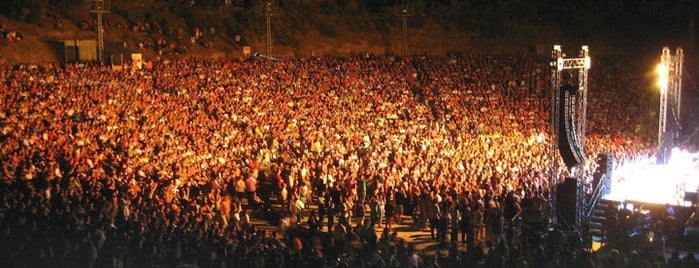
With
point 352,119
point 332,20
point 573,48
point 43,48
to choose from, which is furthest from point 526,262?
point 573,48

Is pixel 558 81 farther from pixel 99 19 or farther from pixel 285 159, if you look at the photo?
pixel 99 19

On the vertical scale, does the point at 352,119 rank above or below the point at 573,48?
below

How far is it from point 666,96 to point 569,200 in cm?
543

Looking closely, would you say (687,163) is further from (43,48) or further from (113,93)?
(43,48)

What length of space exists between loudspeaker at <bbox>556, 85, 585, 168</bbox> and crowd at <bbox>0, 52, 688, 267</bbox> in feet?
3.31

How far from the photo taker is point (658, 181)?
1848 centimetres

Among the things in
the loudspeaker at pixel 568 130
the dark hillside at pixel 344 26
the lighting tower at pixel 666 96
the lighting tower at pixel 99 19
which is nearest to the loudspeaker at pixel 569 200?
the loudspeaker at pixel 568 130

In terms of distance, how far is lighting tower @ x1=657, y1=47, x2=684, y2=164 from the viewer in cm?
1841

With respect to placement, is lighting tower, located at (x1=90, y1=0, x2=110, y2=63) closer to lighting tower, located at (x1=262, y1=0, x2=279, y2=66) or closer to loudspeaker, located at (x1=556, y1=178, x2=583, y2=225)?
lighting tower, located at (x1=262, y1=0, x2=279, y2=66)

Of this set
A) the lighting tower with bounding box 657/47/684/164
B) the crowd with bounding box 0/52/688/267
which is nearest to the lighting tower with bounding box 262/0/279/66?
the crowd with bounding box 0/52/688/267

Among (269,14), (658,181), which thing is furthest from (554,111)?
(269,14)

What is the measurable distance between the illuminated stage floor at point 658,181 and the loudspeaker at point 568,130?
4.94 feet

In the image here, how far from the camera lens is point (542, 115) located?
1054 inches

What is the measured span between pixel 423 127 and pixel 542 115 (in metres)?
4.86
